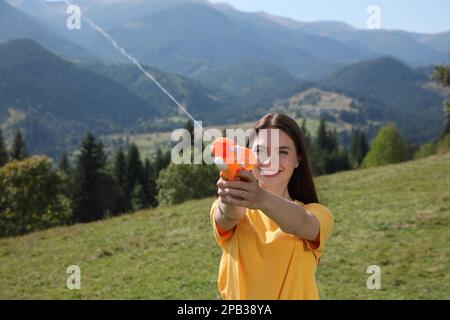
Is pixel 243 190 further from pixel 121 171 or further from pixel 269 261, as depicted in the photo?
pixel 121 171

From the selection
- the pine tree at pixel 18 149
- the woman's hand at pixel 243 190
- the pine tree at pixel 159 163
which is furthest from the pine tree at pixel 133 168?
the woman's hand at pixel 243 190

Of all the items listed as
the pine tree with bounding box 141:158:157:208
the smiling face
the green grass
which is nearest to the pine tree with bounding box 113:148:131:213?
the pine tree with bounding box 141:158:157:208

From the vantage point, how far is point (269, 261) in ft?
9.93

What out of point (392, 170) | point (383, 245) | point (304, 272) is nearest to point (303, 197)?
point (304, 272)

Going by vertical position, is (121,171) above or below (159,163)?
below

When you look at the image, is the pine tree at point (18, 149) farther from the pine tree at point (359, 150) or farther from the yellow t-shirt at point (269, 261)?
the yellow t-shirt at point (269, 261)

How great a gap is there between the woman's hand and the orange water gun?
0.03m

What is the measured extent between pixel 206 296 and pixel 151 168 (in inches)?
2667

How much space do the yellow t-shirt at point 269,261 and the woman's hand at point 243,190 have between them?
617 millimetres

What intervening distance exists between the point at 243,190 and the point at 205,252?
12.2m

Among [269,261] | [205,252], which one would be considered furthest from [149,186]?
[269,261]

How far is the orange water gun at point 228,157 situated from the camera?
7.88 feet
